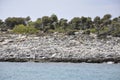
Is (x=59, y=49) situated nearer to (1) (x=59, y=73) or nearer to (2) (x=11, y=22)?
(1) (x=59, y=73)

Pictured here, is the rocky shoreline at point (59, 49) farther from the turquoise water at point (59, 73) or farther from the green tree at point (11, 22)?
the green tree at point (11, 22)

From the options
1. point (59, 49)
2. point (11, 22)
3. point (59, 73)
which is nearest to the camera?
point (59, 73)

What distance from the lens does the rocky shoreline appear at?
1992 inches

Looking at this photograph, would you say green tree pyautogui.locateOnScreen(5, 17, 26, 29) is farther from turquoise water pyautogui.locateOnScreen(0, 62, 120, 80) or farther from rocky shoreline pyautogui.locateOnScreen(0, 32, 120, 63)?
turquoise water pyautogui.locateOnScreen(0, 62, 120, 80)

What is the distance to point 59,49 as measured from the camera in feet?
182

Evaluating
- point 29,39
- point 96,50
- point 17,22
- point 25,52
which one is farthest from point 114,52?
point 17,22

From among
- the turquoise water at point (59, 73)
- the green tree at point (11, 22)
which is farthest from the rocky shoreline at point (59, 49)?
the green tree at point (11, 22)

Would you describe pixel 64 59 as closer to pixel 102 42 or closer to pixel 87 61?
pixel 87 61

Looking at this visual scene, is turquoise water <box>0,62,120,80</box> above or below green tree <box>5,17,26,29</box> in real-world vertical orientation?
below

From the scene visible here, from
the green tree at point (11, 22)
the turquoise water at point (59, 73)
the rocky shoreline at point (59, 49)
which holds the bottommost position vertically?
the turquoise water at point (59, 73)

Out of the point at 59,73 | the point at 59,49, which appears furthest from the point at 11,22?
the point at 59,73

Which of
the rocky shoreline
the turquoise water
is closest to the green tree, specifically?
the rocky shoreline

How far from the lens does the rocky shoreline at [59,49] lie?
166 ft

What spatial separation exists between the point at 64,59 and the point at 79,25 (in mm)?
57725
